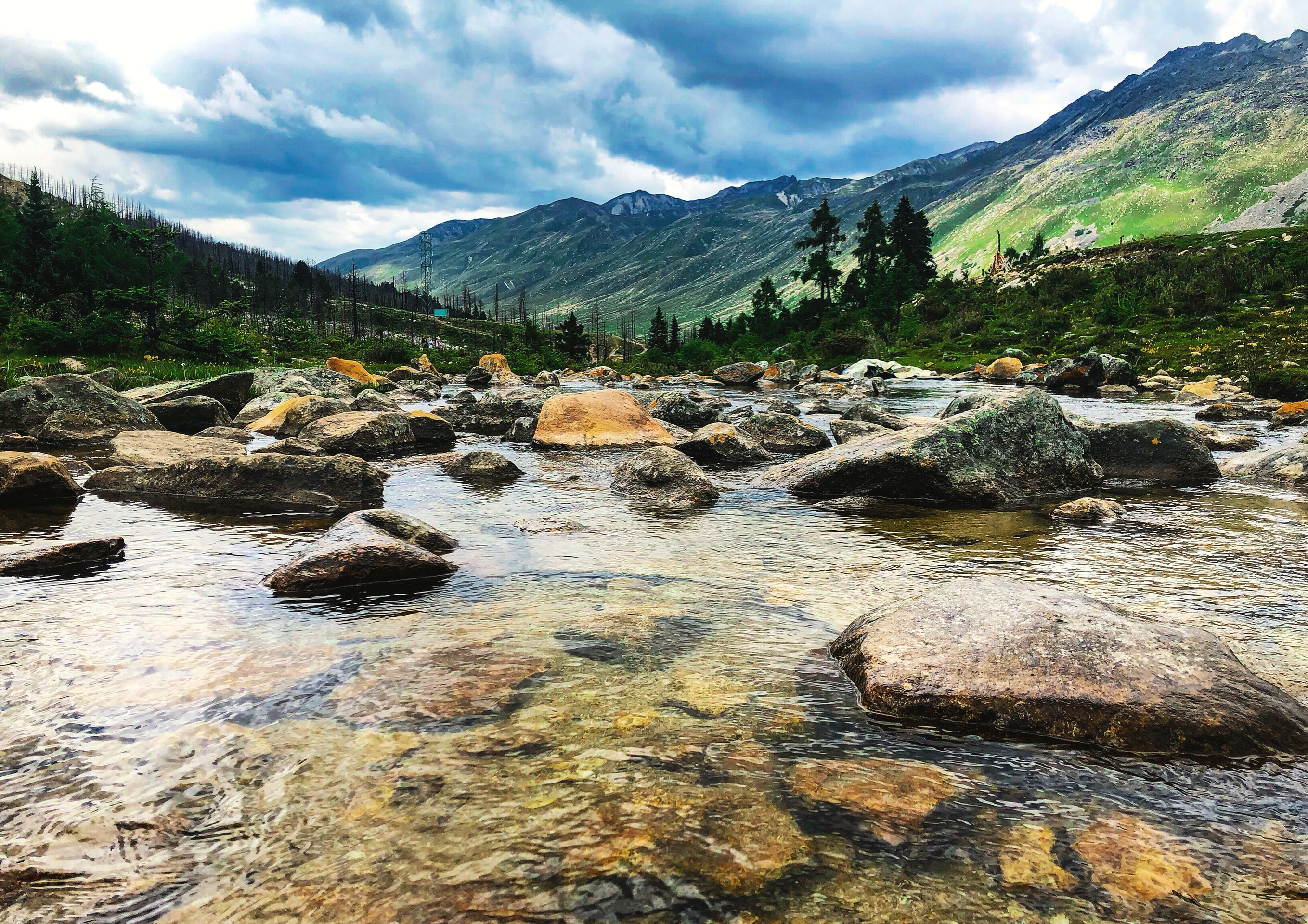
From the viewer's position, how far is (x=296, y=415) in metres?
19.4

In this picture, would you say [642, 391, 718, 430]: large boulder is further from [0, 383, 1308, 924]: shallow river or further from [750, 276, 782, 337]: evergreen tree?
[750, 276, 782, 337]: evergreen tree

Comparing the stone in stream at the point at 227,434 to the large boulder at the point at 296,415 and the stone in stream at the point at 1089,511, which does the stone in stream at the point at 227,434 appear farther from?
the stone in stream at the point at 1089,511

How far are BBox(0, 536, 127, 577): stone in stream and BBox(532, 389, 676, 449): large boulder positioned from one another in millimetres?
11612

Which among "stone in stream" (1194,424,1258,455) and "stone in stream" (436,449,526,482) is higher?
"stone in stream" (1194,424,1258,455)

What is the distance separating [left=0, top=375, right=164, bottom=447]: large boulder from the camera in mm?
16234

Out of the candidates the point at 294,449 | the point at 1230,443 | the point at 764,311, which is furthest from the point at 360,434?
the point at 764,311

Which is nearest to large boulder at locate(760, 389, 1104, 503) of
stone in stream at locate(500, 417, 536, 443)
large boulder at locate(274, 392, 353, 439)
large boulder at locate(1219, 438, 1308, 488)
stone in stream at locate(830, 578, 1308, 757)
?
large boulder at locate(1219, 438, 1308, 488)

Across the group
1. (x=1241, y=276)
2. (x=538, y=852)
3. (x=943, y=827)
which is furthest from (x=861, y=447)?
(x=1241, y=276)

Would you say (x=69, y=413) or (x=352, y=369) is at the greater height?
(x=352, y=369)

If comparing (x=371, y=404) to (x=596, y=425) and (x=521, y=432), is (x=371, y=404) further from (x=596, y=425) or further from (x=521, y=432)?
(x=596, y=425)

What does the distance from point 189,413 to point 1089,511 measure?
2218cm

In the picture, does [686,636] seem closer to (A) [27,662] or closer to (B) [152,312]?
(A) [27,662]

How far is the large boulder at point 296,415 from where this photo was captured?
63.0 feet

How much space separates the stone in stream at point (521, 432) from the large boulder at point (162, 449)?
26.1 ft
